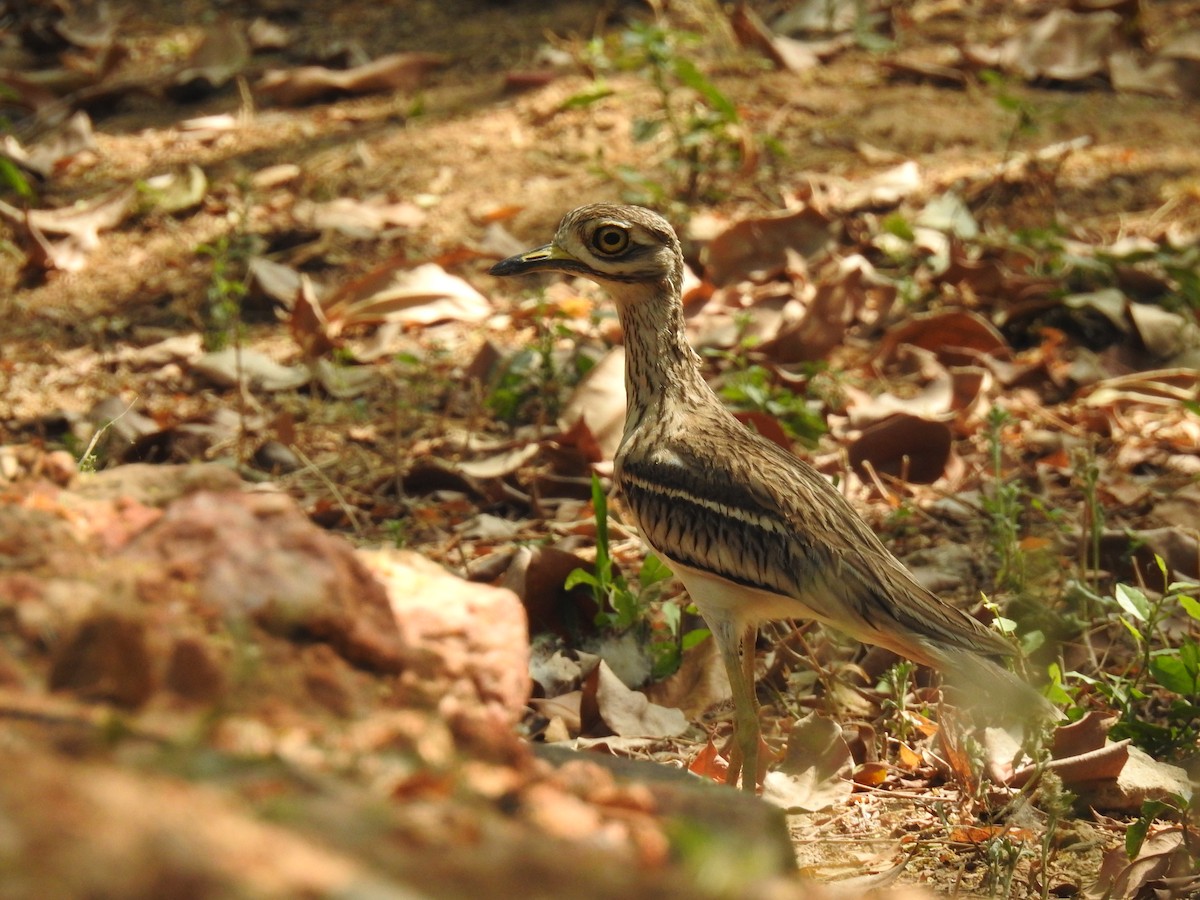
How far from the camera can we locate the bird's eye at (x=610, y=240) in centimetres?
393

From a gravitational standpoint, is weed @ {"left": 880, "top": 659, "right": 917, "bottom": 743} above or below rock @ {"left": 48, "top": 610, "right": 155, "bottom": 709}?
below

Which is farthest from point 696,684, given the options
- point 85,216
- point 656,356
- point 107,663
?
point 85,216

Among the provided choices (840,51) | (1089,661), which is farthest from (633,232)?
(840,51)

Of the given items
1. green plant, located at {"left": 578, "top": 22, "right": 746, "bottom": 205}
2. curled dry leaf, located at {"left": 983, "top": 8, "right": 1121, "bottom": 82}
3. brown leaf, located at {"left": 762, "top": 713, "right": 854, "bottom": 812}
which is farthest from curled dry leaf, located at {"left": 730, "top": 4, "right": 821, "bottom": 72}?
brown leaf, located at {"left": 762, "top": 713, "right": 854, "bottom": 812}

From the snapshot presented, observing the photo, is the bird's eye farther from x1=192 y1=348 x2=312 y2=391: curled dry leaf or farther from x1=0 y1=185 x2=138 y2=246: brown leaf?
x1=0 y1=185 x2=138 y2=246: brown leaf

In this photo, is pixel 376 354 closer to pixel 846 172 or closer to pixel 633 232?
pixel 633 232

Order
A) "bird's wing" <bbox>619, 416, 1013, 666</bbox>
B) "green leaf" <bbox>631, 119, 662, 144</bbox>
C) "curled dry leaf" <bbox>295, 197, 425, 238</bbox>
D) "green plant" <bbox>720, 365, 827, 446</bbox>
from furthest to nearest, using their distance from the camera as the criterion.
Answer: "curled dry leaf" <bbox>295, 197, 425, 238</bbox>, "green leaf" <bbox>631, 119, 662, 144</bbox>, "green plant" <bbox>720, 365, 827, 446</bbox>, "bird's wing" <bbox>619, 416, 1013, 666</bbox>

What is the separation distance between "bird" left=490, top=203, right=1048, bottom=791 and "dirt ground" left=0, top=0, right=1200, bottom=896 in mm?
1020

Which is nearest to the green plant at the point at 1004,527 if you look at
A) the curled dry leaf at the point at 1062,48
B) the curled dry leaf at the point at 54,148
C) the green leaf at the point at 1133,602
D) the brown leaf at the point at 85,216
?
the green leaf at the point at 1133,602

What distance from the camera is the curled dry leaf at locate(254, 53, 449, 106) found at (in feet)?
23.5

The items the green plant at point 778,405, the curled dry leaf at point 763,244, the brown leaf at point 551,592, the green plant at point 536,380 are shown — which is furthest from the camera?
the curled dry leaf at point 763,244

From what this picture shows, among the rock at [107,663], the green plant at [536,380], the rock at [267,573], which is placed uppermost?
the rock at [107,663]

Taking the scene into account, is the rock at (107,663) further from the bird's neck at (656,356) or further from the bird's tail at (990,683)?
the bird's neck at (656,356)

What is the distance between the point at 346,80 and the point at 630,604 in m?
4.22
